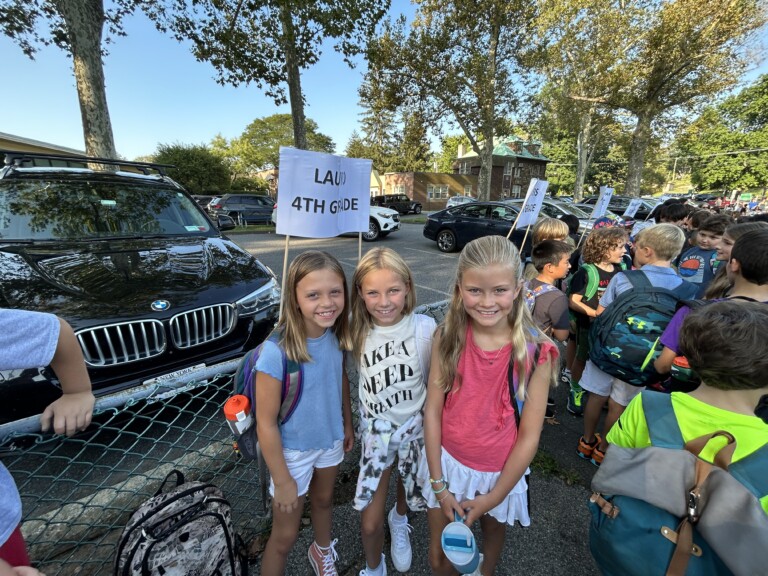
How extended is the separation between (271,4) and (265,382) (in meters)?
12.8

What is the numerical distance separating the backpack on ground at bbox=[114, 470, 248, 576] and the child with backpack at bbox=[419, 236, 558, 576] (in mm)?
912

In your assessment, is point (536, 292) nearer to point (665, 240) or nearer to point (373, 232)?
point (665, 240)

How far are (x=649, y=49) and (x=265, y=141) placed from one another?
47.8 meters

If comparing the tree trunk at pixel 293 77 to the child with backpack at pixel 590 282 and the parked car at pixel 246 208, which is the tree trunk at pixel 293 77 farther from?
the child with backpack at pixel 590 282

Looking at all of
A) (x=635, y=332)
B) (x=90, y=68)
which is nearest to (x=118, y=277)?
(x=635, y=332)

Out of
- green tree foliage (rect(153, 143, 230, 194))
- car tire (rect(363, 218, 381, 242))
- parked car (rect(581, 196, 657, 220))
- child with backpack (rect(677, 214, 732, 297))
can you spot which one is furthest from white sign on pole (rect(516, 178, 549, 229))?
green tree foliage (rect(153, 143, 230, 194))

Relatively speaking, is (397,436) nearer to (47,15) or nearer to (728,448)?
(728,448)

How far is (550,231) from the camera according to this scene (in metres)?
3.29

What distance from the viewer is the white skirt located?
1.48 m

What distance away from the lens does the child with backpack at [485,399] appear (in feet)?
4.60

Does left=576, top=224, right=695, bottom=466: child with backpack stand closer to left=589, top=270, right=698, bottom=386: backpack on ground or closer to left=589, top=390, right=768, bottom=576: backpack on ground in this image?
left=589, top=270, right=698, bottom=386: backpack on ground

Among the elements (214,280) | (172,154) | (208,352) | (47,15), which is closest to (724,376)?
(208,352)

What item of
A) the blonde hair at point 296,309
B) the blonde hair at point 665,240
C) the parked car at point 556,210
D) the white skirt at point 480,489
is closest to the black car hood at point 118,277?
the blonde hair at point 296,309

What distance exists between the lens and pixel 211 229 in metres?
3.83
